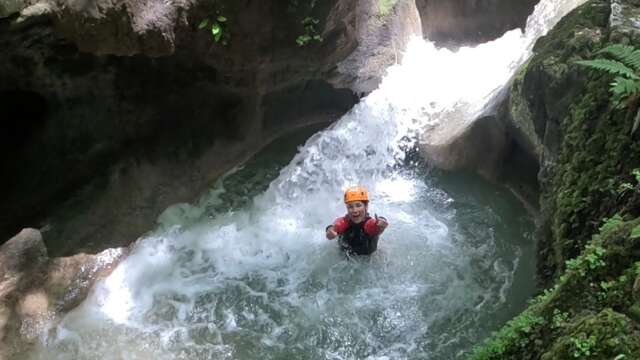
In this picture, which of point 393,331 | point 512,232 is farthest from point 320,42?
point 393,331

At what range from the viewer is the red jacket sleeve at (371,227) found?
685 cm

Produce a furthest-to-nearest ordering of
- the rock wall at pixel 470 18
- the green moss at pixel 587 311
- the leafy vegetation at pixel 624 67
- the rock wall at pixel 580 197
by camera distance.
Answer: the rock wall at pixel 470 18, the leafy vegetation at pixel 624 67, the rock wall at pixel 580 197, the green moss at pixel 587 311

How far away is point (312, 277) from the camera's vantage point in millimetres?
7121

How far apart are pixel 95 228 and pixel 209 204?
59.6 inches

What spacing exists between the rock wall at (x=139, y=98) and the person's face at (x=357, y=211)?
2.20 metres

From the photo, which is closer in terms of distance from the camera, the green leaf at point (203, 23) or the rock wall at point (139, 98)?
the rock wall at point (139, 98)

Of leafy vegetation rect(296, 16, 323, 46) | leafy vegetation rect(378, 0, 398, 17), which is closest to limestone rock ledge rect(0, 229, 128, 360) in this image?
leafy vegetation rect(296, 16, 323, 46)

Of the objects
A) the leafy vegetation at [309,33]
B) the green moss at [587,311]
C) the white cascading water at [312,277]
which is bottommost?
the white cascading water at [312,277]

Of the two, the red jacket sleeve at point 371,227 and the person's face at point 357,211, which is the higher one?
the person's face at point 357,211

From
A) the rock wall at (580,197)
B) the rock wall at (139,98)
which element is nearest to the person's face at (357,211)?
the rock wall at (580,197)

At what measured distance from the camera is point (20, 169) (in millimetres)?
6746

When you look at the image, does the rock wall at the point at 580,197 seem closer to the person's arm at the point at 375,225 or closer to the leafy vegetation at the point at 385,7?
the person's arm at the point at 375,225

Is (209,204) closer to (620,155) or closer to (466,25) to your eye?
(620,155)

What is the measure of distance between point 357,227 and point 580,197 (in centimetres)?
296
